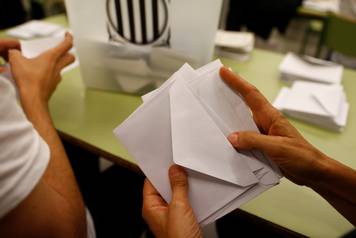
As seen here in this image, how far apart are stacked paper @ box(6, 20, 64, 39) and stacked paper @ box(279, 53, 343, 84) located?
0.99 m

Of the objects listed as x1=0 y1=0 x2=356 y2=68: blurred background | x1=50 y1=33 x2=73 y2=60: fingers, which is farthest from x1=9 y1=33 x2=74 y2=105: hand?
x1=0 y1=0 x2=356 y2=68: blurred background

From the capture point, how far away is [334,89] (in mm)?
950

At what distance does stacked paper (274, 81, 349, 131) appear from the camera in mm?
828

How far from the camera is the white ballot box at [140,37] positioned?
778 millimetres

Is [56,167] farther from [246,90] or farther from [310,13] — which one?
[310,13]

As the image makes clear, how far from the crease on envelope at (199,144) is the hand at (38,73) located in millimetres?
384

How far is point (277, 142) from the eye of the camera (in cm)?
52

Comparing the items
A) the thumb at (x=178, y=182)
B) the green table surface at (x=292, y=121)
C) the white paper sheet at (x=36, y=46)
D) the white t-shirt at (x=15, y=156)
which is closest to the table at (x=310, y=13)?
the green table surface at (x=292, y=121)

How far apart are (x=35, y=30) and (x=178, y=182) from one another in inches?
44.8

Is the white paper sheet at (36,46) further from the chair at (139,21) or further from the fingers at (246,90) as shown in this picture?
the fingers at (246,90)

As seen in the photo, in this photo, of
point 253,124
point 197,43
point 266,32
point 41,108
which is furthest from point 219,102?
point 266,32

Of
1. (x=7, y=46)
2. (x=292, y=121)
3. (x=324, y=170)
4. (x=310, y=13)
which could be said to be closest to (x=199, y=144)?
(x=324, y=170)

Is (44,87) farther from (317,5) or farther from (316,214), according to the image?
(317,5)

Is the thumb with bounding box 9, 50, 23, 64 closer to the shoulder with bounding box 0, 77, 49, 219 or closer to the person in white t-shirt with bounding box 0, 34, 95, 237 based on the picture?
the person in white t-shirt with bounding box 0, 34, 95, 237
